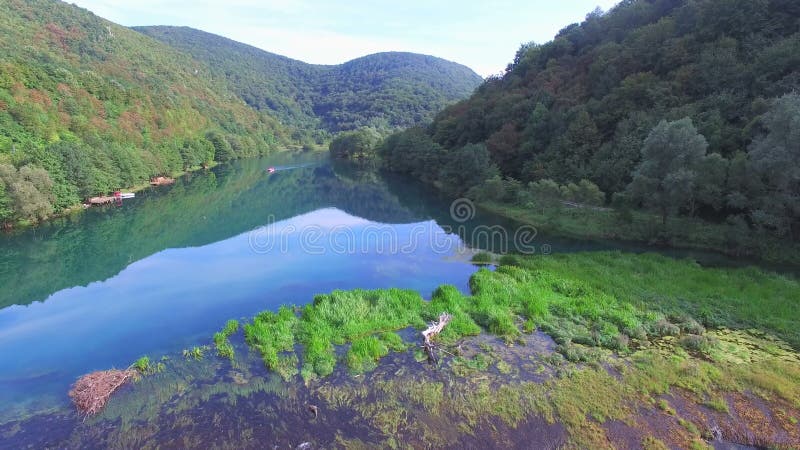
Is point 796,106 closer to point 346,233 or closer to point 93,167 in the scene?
point 346,233

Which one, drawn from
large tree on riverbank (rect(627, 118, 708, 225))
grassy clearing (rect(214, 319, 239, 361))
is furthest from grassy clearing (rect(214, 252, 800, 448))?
large tree on riverbank (rect(627, 118, 708, 225))

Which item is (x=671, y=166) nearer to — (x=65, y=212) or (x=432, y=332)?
(x=432, y=332)

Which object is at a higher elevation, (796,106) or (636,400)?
(796,106)

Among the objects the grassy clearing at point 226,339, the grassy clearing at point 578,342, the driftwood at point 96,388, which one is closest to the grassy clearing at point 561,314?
the grassy clearing at point 578,342

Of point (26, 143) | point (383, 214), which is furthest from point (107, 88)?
point (383, 214)

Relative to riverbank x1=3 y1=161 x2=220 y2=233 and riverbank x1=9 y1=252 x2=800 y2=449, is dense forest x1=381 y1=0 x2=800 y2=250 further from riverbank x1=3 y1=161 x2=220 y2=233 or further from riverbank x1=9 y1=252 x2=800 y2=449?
riverbank x1=3 y1=161 x2=220 y2=233
